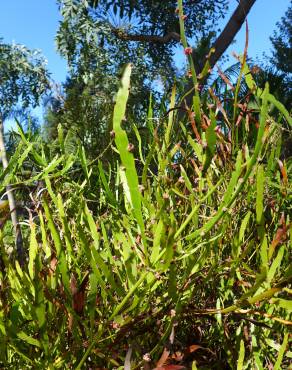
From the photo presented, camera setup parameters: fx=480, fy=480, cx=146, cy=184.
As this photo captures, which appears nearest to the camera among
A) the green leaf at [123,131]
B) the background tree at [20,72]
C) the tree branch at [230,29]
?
the green leaf at [123,131]

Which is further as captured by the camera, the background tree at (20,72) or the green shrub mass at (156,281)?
the background tree at (20,72)

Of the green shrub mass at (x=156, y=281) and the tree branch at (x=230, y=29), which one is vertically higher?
the tree branch at (x=230, y=29)

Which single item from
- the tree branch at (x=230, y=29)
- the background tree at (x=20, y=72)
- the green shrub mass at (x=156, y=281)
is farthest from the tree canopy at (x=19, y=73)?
the green shrub mass at (x=156, y=281)

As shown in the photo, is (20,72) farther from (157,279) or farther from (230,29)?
(157,279)

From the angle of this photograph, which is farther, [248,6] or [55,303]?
[248,6]

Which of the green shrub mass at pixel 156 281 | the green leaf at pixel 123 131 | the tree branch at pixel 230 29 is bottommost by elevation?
the green shrub mass at pixel 156 281

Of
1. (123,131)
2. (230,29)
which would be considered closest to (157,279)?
(123,131)

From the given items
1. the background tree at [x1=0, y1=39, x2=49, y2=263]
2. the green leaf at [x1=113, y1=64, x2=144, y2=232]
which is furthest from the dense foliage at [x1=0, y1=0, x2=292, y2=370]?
the background tree at [x1=0, y1=39, x2=49, y2=263]

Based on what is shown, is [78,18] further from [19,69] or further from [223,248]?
[223,248]

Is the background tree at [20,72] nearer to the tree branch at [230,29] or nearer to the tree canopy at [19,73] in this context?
the tree canopy at [19,73]

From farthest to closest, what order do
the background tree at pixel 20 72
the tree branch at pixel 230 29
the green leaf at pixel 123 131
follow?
the background tree at pixel 20 72, the tree branch at pixel 230 29, the green leaf at pixel 123 131

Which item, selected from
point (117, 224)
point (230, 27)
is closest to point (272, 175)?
point (117, 224)

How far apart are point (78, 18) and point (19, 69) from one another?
1.76m

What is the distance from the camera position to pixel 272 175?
0.49 meters
